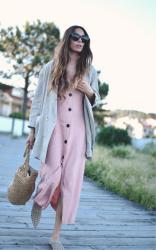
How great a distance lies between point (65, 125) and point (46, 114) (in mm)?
167

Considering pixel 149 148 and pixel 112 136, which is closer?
pixel 149 148

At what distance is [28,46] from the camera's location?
3609cm

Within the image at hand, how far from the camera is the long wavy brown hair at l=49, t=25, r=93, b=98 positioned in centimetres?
306

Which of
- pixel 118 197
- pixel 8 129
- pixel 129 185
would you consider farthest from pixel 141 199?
pixel 8 129

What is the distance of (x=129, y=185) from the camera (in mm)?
6473

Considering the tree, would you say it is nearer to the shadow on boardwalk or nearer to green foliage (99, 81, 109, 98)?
green foliage (99, 81, 109, 98)

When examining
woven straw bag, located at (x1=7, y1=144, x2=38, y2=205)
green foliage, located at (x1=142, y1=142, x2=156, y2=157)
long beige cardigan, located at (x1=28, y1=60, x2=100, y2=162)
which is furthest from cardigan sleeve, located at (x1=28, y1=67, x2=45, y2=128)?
green foliage, located at (x1=142, y1=142, x2=156, y2=157)

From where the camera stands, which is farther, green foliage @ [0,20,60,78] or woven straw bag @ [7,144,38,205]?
green foliage @ [0,20,60,78]

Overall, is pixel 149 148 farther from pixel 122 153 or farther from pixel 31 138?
pixel 31 138

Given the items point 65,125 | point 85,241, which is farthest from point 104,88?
point 65,125

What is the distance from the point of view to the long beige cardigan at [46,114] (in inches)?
118

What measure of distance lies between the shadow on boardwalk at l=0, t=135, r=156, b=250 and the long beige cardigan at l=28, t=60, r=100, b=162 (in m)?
0.72

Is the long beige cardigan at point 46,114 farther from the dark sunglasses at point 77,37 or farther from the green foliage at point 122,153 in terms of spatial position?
the green foliage at point 122,153

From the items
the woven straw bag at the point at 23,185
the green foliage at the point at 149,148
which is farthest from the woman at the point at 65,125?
the green foliage at the point at 149,148
